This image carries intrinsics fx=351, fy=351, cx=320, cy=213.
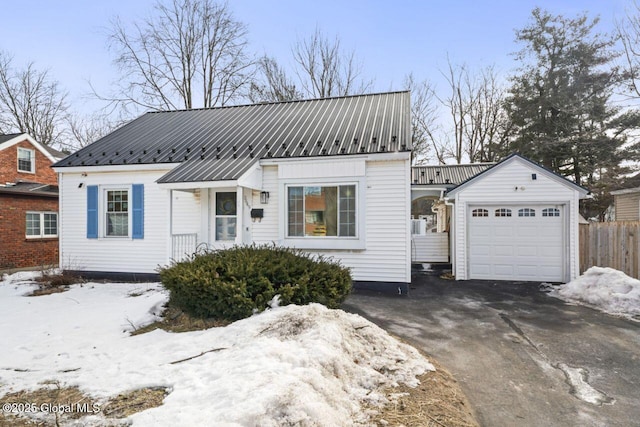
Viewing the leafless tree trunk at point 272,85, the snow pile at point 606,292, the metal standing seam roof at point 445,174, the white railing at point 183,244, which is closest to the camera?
the snow pile at point 606,292

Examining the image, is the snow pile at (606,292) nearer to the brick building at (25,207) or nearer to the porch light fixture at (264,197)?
the porch light fixture at (264,197)

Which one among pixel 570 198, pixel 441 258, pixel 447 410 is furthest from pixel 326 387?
pixel 441 258

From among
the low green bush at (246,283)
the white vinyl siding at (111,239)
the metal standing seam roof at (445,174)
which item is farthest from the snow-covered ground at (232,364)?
the metal standing seam roof at (445,174)

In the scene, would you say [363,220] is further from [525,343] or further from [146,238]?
[146,238]

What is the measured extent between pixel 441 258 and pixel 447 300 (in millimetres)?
5068

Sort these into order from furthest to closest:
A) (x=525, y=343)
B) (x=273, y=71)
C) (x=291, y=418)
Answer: (x=273, y=71) < (x=525, y=343) < (x=291, y=418)

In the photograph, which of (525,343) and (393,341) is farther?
(525,343)

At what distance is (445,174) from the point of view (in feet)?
49.5

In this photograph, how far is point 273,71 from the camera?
22.4 m

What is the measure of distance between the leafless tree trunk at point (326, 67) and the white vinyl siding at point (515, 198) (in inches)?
535

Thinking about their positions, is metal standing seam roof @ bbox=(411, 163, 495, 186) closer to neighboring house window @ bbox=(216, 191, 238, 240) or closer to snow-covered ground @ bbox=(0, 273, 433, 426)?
neighboring house window @ bbox=(216, 191, 238, 240)

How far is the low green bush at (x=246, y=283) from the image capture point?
190 inches

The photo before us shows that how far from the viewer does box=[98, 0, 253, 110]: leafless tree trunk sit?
66.2ft

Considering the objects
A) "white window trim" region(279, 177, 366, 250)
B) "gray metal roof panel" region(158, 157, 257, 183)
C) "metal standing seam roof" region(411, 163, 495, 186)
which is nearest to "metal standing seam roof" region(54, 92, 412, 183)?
"gray metal roof panel" region(158, 157, 257, 183)
